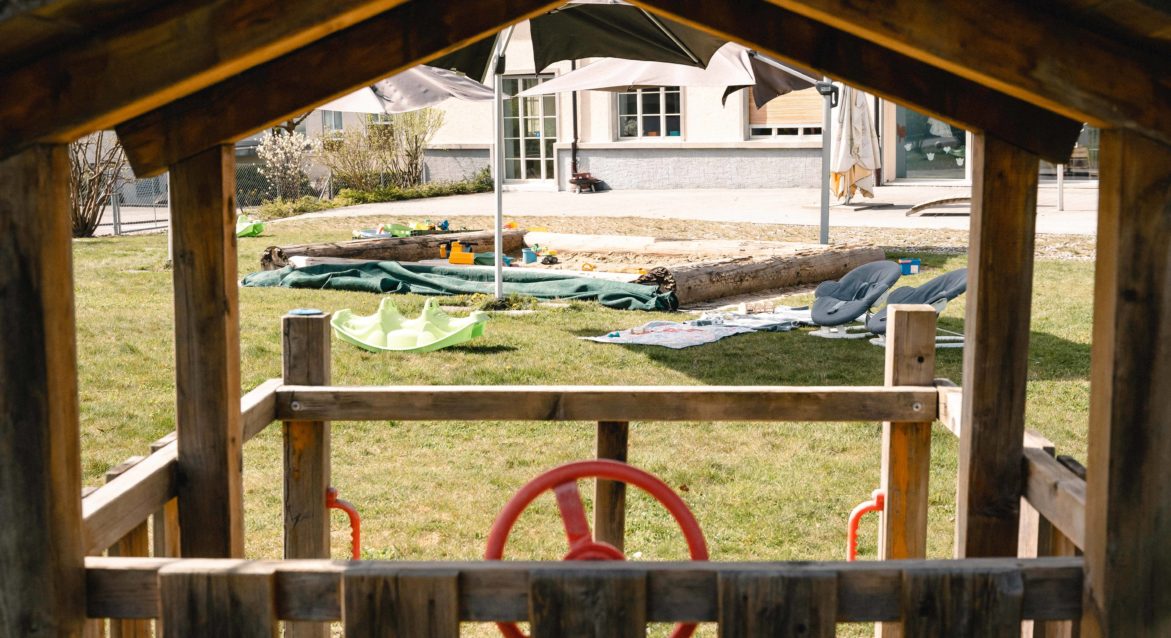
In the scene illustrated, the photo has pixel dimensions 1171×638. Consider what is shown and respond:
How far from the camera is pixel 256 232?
19625mm

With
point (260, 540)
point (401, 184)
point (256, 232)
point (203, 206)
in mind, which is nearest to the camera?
point (203, 206)

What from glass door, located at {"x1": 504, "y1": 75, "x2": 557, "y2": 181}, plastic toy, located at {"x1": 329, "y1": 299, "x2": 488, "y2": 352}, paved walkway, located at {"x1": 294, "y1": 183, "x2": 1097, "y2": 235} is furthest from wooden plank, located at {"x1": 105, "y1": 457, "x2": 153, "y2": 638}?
glass door, located at {"x1": 504, "y1": 75, "x2": 557, "y2": 181}

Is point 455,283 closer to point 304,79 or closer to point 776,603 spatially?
point 304,79

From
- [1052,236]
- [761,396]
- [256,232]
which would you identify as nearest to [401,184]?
[256,232]

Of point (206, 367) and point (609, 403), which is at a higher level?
point (206, 367)

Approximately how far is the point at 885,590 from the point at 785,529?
3660 mm

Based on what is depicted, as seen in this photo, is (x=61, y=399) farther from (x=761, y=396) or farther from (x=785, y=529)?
(x=785, y=529)

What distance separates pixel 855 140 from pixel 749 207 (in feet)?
7.80

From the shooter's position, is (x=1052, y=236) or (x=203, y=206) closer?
(x=203, y=206)

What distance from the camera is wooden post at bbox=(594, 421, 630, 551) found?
3619 millimetres

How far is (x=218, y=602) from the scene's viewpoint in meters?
2.33

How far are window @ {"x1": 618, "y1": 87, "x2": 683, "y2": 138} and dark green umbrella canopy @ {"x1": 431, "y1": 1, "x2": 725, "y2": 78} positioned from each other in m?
17.4

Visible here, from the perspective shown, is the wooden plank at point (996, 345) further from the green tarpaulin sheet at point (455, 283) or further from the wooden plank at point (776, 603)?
the green tarpaulin sheet at point (455, 283)

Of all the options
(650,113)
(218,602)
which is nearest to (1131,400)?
(218,602)
